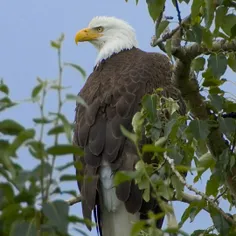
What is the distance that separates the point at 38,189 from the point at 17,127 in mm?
224

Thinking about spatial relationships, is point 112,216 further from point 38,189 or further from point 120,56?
point 38,189

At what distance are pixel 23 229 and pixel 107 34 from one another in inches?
203

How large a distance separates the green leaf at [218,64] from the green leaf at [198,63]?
0.36 ft

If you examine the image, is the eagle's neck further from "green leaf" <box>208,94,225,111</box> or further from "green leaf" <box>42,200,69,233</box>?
"green leaf" <box>42,200,69,233</box>

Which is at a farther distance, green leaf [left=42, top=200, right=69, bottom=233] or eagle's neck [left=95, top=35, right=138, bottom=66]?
eagle's neck [left=95, top=35, right=138, bottom=66]

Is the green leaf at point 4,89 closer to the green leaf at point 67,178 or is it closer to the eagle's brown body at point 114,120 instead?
the green leaf at point 67,178

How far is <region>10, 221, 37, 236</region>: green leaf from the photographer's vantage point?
2.13 m

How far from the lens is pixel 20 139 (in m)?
2.24

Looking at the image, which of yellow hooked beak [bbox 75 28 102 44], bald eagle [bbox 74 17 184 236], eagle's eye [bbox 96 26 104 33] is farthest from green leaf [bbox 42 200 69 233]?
eagle's eye [bbox 96 26 104 33]

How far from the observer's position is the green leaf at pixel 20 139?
2215 mm

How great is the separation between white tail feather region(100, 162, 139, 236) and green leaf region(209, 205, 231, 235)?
1691 millimetres

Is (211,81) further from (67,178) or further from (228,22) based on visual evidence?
(67,178)

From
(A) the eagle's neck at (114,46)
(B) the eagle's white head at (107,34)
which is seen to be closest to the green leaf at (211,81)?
(A) the eagle's neck at (114,46)

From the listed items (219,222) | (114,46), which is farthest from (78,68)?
(114,46)
